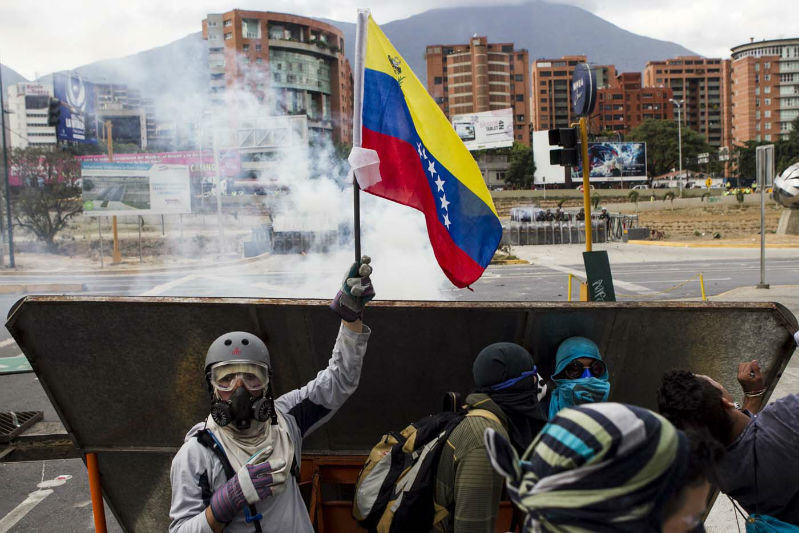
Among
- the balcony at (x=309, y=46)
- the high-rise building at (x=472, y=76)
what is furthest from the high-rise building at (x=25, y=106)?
the balcony at (x=309, y=46)

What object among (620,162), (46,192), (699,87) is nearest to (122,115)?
(46,192)

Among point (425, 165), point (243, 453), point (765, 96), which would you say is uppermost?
point (765, 96)

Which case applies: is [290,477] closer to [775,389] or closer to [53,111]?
[775,389]

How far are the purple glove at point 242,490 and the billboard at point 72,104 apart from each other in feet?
123

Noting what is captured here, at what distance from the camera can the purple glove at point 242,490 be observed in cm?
219

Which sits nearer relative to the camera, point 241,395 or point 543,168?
point 241,395

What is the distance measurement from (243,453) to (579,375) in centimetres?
162

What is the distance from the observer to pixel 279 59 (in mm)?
34875

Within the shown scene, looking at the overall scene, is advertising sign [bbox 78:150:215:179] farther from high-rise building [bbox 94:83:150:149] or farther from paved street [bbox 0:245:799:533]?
high-rise building [bbox 94:83:150:149]

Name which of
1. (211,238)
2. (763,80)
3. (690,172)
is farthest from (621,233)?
(763,80)

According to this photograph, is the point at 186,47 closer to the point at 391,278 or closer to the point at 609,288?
the point at 391,278

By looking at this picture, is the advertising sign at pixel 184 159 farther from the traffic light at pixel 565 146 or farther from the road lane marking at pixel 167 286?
the traffic light at pixel 565 146

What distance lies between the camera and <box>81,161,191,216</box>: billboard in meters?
27.5

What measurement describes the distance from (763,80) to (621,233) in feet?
457
